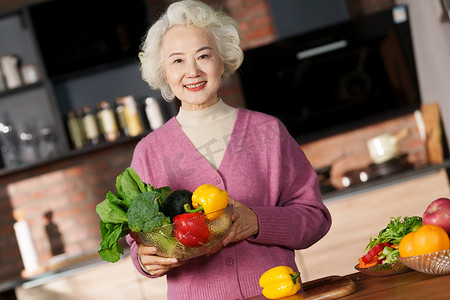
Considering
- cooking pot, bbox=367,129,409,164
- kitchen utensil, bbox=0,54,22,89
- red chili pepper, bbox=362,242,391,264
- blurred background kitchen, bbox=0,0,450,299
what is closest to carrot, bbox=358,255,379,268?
red chili pepper, bbox=362,242,391,264

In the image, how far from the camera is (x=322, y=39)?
4156 mm

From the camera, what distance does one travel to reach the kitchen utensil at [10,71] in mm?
4277

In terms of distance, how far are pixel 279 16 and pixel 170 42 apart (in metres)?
2.54

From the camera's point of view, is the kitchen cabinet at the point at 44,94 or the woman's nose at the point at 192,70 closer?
the woman's nose at the point at 192,70

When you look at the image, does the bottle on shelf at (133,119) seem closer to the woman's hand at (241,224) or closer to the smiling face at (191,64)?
the smiling face at (191,64)

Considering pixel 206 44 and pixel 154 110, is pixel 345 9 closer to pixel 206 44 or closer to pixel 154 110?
pixel 154 110

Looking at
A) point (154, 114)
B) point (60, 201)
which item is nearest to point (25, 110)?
point (60, 201)

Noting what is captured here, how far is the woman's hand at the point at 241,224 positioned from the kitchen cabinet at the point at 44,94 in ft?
8.66

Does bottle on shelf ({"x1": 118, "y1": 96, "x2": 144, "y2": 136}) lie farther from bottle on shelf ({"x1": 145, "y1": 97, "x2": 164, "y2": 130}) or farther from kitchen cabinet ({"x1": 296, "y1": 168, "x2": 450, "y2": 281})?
kitchen cabinet ({"x1": 296, "y1": 168, "x2": 450, "y2": 281})

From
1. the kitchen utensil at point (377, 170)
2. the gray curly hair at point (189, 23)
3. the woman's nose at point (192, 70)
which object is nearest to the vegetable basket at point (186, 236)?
the woman's nose at point (192, 70)

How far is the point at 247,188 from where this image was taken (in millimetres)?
1803

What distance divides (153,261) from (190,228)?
0.19 meters

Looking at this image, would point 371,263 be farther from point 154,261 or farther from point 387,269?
point 154,261

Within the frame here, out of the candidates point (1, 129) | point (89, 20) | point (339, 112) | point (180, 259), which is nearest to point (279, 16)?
point (339, 112)
